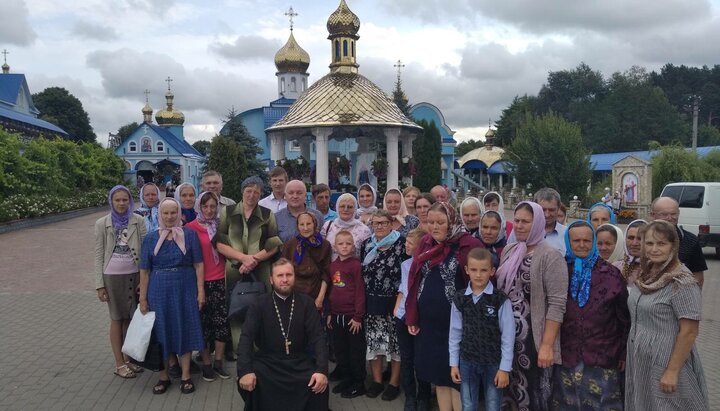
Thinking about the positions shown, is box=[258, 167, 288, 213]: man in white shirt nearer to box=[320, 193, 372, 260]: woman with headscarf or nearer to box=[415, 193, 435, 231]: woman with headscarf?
box=[320, 193, 372, 260]: woman with headscarf

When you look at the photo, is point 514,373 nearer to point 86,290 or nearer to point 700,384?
point 700,384

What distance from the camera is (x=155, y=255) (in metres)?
4.59

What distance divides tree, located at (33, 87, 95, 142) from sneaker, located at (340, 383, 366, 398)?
219 ft

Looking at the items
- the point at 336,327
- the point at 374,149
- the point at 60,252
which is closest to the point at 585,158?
the point at 374,149

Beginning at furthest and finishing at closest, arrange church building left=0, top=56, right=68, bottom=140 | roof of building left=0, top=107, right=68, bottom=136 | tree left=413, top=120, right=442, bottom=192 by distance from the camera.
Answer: church building left=0, top=56, right=68, bottom=140
roof of building left=0, top=107, right=68, bottom=136
tree left=413, top=120, right=442, bottom=192

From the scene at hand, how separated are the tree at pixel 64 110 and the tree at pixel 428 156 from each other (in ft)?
168

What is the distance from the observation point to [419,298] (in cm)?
388

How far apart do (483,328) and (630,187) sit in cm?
2320

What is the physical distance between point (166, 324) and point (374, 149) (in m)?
11.9

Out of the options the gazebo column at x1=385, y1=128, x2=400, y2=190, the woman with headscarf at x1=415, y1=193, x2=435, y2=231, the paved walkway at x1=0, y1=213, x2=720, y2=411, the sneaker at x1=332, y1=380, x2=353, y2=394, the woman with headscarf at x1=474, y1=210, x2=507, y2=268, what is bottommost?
the paved walkway at x1=0, y1=213, x2=720, y2=411

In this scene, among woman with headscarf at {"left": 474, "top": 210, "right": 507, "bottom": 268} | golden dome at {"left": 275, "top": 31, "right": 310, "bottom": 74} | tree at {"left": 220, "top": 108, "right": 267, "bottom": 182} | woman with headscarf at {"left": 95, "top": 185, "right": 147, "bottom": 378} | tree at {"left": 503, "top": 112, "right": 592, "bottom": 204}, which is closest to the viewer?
woman with headscarf at {"left": 474, "top": 210, "right": 507, "bottom": 268}

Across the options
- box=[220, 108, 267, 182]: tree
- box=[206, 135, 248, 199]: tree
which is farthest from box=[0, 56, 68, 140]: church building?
box=[206, 135, 248, 199]: tree

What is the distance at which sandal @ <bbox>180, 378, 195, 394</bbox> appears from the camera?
186 inches

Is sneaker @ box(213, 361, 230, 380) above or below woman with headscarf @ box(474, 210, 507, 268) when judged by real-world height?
below
